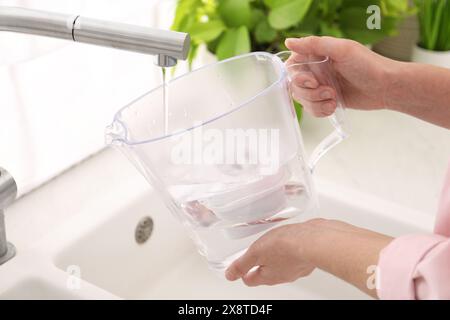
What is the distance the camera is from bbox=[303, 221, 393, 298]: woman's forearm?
0.52m

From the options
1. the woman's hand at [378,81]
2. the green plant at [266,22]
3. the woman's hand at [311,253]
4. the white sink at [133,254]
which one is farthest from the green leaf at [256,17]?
the woman's hand at [311,253]

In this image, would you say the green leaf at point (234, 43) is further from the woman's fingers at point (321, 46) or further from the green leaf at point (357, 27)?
the woman's fingers at point (321, 46)

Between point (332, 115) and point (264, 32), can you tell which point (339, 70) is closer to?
point (332, 115)

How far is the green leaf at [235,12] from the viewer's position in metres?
1.04

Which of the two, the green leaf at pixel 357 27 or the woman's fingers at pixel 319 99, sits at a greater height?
the woman's fingers at pixel 319 99

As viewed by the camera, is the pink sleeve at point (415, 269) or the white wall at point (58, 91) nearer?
the pink sleeve at point (415, 269)

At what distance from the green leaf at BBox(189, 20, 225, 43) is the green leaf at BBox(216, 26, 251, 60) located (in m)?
0.02

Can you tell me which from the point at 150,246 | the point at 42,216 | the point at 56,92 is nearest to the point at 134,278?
the point at 150,246

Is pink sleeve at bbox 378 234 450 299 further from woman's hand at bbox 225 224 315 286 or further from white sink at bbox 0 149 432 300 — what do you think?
white sink at bbox 0 149 432 300

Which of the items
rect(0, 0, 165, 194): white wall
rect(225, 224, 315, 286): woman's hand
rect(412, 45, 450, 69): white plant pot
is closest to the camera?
rect(225, 224, 315, 286): woman's hand

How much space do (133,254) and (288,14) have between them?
1.50 ft

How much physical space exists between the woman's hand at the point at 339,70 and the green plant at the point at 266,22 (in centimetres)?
35

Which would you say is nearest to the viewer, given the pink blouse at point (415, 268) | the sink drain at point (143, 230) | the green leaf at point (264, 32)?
the pink blouse at point (415, 268)

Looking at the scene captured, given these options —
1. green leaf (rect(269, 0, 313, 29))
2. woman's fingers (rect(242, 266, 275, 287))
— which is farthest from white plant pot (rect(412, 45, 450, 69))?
woman's fingers (rect(242, 266, 275, 287))
